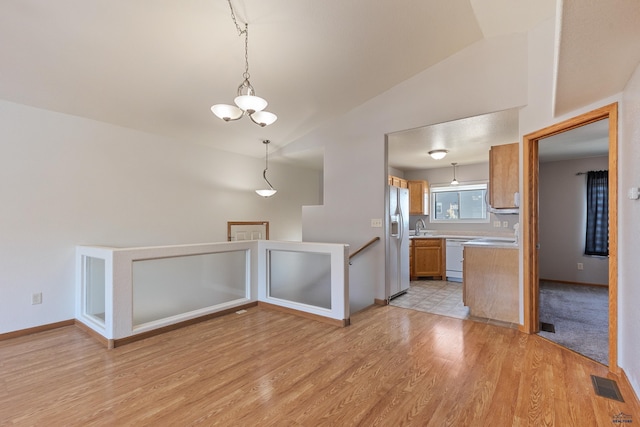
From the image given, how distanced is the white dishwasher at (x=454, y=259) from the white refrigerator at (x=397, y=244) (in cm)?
146

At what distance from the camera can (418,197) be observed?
6754mm

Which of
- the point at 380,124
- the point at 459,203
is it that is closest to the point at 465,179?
the point at 459,203

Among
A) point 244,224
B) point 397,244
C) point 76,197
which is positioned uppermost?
point 76,197

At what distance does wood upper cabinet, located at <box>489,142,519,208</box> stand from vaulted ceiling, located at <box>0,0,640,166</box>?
101 centimetres

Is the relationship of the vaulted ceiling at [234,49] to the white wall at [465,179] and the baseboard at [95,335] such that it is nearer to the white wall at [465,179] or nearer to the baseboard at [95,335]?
the baseboard at [95,335]

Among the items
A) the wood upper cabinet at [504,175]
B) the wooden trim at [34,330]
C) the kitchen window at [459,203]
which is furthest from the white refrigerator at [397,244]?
the wooden trim at [34,330]

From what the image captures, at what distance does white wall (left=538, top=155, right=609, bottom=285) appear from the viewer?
5586 mm

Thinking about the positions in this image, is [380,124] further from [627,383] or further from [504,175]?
[627,383]

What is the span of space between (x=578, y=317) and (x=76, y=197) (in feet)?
20.5

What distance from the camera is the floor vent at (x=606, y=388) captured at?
2111 millimetres

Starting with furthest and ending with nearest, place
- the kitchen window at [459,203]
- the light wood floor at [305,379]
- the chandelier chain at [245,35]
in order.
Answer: the kitchen window at [459,203]
the chandelier chain at [245,35]
the light wood floor at [305,379]

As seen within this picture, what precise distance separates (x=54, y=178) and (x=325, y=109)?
3.48m

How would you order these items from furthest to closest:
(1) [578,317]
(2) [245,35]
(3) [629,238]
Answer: (1) [578,317]
(2) [245,35]
(3) [629,238]

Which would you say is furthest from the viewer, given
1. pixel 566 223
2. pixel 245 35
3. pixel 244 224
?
pixel 566 223
